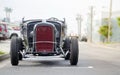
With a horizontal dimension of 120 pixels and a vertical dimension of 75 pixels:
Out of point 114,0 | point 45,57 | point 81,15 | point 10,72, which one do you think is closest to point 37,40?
point 45,57

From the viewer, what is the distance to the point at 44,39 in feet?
58.3

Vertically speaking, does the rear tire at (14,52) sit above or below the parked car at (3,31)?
below

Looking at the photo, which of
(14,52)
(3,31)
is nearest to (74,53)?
(14,52)

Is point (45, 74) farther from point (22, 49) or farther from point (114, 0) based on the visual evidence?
point (114, 0)

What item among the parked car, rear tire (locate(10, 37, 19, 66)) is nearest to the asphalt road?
rear tire (locate(10, 37, 19, 66))

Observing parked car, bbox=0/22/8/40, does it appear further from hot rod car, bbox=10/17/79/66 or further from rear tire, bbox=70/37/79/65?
rear tire, bbox=70/37/79/65

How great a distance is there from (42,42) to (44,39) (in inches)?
5.9

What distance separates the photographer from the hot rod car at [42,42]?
17359mm

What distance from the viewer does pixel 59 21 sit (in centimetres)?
1862

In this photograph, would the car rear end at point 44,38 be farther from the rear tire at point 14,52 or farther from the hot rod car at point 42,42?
the rear tire at point 14,52

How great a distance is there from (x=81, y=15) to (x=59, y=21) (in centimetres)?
12195

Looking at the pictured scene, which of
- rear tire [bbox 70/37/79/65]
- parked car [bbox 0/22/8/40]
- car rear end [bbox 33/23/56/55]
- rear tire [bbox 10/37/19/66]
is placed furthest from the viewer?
parked car [bbox 0/22/8/40]

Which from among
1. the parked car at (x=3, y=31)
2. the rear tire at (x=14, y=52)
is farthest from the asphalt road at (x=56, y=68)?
the parked car at (x=3, y=31)

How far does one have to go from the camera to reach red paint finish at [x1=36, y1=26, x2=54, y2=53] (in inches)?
691
